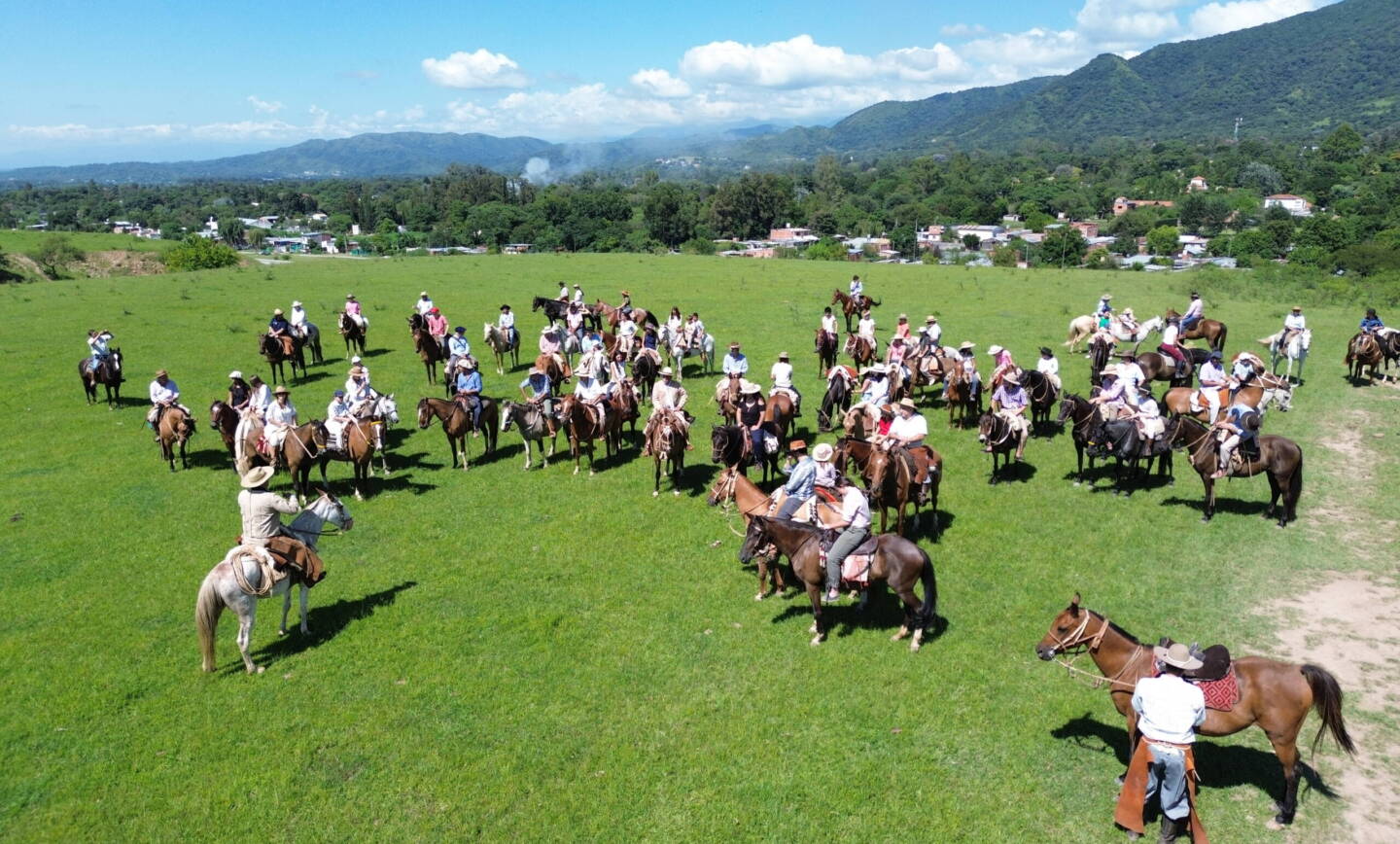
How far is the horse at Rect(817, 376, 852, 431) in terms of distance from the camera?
17.7m

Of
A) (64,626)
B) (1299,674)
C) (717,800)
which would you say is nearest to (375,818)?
(717,800)

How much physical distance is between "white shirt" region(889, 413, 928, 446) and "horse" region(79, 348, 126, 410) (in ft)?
70.8

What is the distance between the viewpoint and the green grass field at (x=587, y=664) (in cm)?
779

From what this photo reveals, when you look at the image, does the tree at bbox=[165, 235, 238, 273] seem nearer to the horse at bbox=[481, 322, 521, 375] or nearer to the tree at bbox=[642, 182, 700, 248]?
the horse at bbox=[481, 322, 521, 375]

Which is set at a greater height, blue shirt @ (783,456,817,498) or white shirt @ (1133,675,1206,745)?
blue shirt @ (783,456,817,498)

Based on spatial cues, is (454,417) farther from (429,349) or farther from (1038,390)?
(1038,390)

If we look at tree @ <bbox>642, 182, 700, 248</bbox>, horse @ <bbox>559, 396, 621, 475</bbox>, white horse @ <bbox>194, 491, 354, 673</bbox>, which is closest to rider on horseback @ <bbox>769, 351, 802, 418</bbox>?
horse @ <bbox>559, 396, 621, 475</bbox>

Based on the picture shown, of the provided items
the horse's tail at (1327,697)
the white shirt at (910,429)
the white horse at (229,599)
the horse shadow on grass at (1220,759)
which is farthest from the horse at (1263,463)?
the white horse at (229,599)

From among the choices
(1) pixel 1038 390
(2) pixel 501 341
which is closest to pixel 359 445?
(2) pixel 501 341

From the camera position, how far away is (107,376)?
72.1ft

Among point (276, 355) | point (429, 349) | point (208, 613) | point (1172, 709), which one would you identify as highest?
point (429, 349)

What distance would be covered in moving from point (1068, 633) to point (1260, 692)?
5.42 feet

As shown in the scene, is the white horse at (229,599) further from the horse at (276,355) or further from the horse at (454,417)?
the horse at (276,355)

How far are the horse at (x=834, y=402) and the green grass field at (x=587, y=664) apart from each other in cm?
260
